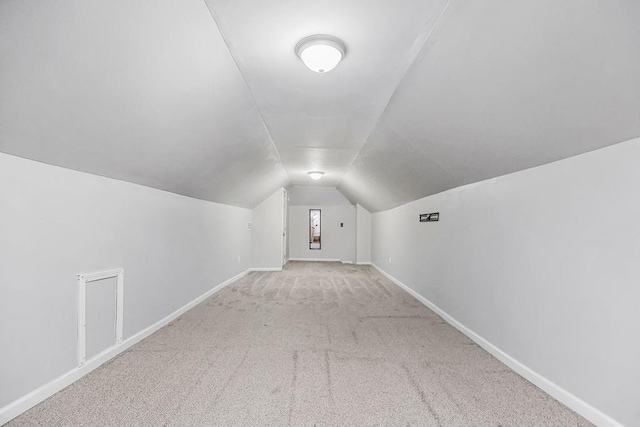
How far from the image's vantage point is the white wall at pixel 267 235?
7.88 metres

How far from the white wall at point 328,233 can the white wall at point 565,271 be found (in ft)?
21.1

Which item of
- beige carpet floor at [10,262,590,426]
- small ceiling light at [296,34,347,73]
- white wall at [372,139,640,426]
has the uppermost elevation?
small ceiling light at [296,34,347,73]

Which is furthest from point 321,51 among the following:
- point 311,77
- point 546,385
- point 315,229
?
point 315,229

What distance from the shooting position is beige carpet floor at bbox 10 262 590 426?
189 centimetres

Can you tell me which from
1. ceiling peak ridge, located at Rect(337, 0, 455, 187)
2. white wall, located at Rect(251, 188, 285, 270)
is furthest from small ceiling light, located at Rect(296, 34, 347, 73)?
white wall, located at Rect(251, 188, 285, 270)

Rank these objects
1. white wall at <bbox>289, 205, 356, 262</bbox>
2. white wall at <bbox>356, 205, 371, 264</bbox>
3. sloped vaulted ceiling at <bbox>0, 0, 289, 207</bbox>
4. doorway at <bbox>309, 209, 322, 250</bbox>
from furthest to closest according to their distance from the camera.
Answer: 1. doorway at <bbox>309, 209, 322, 250</bbox>
2. white wall at <bbox>289, 205, 356, 262</bbox>
3. white wall at <bbox>356, 205, 371, 264</bbox>
4. sloped vaulted ceiling at <bbox>0, 0, 289, 207</bbox>

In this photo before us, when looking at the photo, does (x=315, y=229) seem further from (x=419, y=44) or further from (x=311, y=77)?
(x=419, y=44)

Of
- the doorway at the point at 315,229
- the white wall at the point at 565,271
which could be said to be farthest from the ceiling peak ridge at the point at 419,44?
the doorway at the point at 315,229

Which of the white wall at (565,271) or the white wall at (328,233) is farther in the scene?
the white wall at (328,233)

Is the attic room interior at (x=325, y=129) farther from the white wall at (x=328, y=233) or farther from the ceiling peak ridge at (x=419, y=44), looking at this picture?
the white wall at (x=328, y=233)

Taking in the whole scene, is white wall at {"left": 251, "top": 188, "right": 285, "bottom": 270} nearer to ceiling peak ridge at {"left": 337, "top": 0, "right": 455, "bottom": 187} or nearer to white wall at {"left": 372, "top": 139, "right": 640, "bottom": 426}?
white wall at {"left": 372, "top": 139, "right": 640, "bottom": 426}

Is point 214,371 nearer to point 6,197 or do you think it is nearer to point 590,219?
point 6,197

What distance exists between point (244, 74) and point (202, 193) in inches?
93.4

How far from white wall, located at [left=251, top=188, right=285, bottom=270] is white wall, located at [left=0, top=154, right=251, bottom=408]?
4156mm
